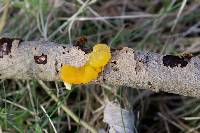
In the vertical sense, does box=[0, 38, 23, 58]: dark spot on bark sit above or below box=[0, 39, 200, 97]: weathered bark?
above

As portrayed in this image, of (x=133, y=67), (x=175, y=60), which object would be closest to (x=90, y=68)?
(x=133, y=67)

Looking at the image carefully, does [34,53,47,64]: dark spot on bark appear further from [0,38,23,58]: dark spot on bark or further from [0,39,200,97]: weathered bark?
[0,38,23,58]: dark spot on bark

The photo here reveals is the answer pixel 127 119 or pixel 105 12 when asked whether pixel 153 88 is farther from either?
pixel 105 12

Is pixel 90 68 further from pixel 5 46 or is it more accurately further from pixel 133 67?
pixel 5 46

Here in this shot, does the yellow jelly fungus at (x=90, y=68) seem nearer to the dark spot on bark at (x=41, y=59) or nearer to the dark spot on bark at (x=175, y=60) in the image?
the dark spot on bark at (x=41, y=59)

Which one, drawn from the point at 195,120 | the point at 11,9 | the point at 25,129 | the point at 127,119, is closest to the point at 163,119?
the point at 195,120

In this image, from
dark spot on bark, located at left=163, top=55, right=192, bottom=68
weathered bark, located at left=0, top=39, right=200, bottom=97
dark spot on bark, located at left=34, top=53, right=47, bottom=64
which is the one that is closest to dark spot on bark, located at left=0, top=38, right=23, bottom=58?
weathered bark, located at left=0, top=39, right=200, bottom=97

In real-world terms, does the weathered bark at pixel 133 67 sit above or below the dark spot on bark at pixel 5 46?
below

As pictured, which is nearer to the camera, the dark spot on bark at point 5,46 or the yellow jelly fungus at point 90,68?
the yellow jelly fungus at point 90,68

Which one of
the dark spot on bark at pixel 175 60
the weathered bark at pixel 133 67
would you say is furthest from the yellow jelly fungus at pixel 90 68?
the dark spot on bark at pixel 175 60
